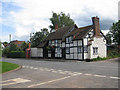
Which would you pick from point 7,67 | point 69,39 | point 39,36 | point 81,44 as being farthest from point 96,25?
point 39,36

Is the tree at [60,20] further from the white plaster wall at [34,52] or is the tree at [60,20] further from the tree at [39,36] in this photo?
the white plaster wall at [34,52]

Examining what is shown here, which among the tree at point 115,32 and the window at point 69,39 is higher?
the tree at point 115,32

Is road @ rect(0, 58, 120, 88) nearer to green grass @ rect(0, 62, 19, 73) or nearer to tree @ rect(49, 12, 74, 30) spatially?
green grass @ rect(0, 62, 19, 73)

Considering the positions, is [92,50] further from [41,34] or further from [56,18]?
[56,18]

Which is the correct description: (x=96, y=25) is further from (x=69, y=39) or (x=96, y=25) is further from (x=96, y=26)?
(x=69, y=39)

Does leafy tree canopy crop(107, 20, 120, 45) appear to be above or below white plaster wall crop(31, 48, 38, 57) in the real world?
above

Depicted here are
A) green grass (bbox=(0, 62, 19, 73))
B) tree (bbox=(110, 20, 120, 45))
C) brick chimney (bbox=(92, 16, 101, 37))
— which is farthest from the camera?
tree (bbox=(110, 20, 120, 45))

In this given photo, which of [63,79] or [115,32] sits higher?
[115,32]

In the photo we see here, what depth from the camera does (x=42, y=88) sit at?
648cm

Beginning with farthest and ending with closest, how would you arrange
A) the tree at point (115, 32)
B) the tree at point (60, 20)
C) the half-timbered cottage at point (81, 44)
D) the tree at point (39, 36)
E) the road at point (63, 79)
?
the tree at point (60, 20) < the tree at point (39, 36) < the tree at point (115, 32) < the half-timbered cottage at point (81, 44) < the road at point (63, 79)

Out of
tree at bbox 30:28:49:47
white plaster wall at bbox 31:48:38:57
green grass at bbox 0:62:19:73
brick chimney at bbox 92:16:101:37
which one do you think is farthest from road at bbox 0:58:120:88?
tree at bbox 30:28:49:47

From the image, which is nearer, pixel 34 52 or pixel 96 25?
pixel 96 25

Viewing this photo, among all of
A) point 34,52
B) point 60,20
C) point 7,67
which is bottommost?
point 7,67

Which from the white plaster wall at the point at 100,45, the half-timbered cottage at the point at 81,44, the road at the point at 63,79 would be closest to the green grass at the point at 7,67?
the road at the point at 63,79
